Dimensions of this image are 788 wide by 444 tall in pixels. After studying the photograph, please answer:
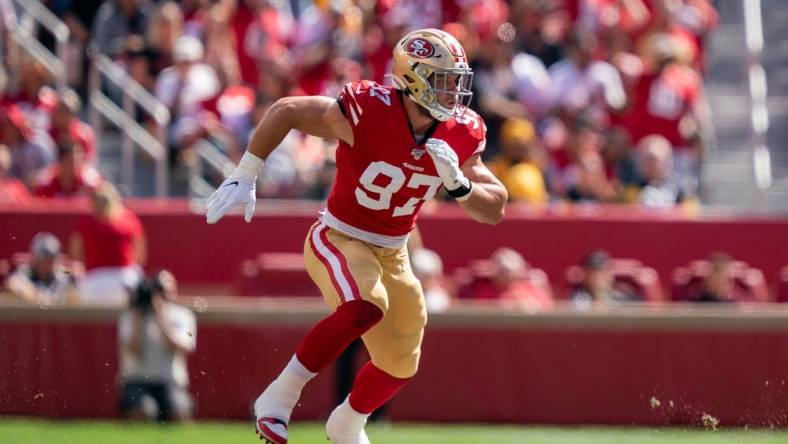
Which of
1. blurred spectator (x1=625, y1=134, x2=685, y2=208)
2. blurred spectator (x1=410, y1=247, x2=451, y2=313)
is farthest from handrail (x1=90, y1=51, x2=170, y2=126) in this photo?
blurred spectator (x1=625, y1=134, x2=685, y2=208)

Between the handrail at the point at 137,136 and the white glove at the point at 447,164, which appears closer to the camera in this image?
the white glove at the point at 447,164

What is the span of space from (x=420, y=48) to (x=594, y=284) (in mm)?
6165

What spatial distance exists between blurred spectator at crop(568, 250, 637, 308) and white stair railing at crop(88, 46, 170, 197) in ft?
12.7

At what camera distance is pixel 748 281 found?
586 inches

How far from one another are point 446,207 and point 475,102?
3.52ft

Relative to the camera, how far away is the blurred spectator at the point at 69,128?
1417cm

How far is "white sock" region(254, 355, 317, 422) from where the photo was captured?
827 centimetres

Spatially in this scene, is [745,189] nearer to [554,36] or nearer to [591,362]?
[554,36]

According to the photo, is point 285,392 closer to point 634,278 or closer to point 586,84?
point 634,278

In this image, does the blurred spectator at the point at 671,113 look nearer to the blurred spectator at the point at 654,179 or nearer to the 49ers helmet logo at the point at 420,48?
the blurred spectator at the point at 654,179

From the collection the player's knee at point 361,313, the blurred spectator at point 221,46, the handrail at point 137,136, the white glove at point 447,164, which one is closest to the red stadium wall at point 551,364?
the handrail at point 137,136

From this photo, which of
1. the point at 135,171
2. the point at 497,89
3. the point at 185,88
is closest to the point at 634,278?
the point at 497,89

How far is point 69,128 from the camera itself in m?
14.2

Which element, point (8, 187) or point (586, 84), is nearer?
point (8, 187)
